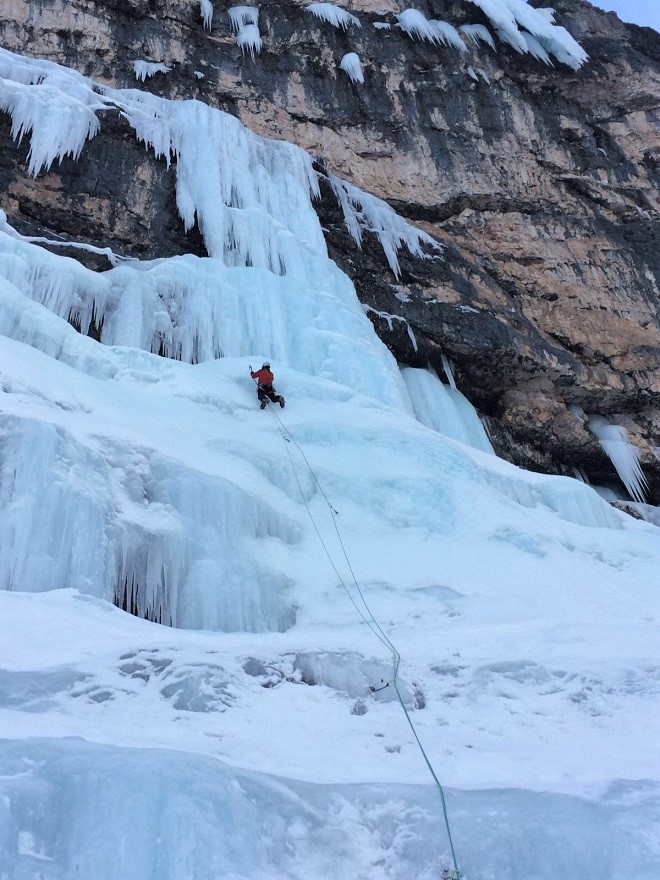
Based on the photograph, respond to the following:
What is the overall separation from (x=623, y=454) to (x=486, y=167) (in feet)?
25.6

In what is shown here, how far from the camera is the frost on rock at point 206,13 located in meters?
16.6

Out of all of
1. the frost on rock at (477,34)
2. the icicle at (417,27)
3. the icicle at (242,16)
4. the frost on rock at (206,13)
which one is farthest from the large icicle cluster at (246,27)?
the frost on rock at (477,34)

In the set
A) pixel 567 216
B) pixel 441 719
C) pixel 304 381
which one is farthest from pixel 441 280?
pixel 441 719

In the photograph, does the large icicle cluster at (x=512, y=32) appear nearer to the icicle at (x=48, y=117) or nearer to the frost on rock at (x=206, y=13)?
→ the frost on rock at (x=206, y=13)

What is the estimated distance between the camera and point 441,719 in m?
2.93

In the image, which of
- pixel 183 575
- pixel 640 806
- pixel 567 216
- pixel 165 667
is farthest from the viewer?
pixel 567 216

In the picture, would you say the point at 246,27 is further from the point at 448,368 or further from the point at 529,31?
the point at 448,368

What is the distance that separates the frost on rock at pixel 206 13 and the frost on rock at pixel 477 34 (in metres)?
6.80

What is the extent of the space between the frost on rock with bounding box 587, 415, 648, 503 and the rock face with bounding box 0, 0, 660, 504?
0.31 metres

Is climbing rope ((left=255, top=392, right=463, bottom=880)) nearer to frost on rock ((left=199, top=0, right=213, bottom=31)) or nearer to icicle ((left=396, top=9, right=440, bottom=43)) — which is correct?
frost on rock ((left=199, top=0, right=213, bottom=31))

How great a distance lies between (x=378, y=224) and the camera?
45.9 ft

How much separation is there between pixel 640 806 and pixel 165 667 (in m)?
1.89

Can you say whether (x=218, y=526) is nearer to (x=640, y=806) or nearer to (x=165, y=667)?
(x=165, y=667)

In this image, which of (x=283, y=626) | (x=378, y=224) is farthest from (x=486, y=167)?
(x=283, y=626)
